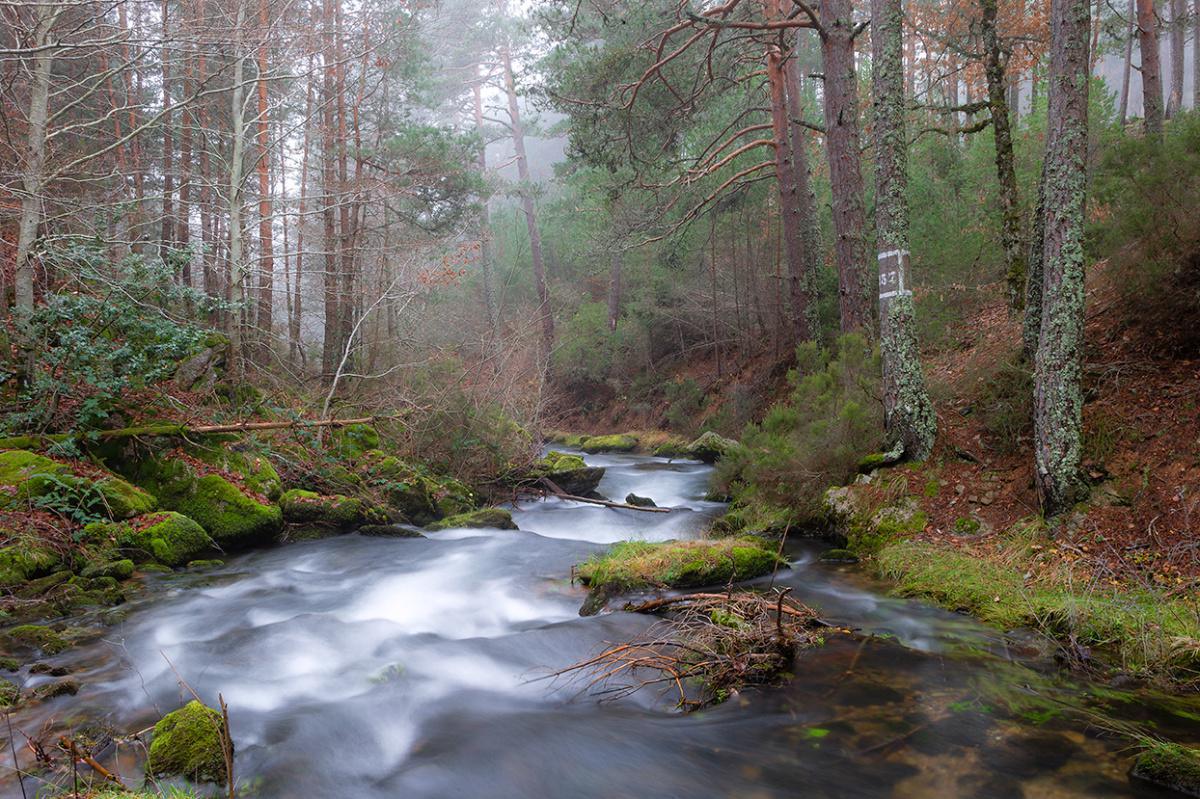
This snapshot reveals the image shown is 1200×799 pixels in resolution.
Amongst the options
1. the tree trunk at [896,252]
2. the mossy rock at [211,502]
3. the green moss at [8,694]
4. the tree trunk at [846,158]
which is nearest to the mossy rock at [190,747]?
the green moss at [8,694]

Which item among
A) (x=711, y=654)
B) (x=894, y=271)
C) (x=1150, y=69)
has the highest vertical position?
(x=1150, y=69)

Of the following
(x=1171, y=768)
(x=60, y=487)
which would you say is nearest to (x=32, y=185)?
(x=60, y=487)

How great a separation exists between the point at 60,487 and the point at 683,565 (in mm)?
7079

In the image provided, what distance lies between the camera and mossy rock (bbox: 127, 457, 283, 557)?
31.1ft

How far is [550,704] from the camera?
212 inches

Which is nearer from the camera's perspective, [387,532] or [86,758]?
[86,758]

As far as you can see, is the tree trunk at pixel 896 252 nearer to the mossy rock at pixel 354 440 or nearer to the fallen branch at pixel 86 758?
the fallen branch at pixel 86 758

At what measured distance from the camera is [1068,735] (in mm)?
4184

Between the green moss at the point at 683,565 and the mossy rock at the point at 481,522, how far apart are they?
3.52 metres

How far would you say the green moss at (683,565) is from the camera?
715 centimetres

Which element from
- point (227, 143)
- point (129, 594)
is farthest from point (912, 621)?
point (227, 143)

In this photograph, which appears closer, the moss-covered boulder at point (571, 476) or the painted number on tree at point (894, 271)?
the painted number on tree at point (894, 271)

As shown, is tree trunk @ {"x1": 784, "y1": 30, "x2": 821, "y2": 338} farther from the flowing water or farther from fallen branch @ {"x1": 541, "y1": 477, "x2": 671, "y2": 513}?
the flowing water

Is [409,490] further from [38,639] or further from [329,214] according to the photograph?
[329,214]
